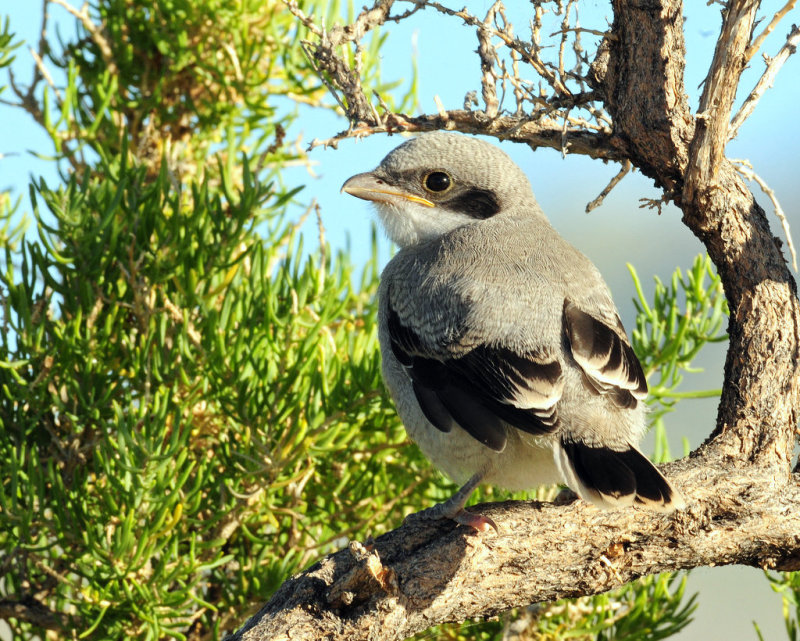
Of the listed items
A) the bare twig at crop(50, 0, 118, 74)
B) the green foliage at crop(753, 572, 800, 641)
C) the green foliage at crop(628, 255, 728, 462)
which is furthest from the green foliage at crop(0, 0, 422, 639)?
the green foliage at crop(753, 572, 800, 641)

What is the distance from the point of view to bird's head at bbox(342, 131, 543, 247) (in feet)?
11.3

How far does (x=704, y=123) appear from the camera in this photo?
102 inches

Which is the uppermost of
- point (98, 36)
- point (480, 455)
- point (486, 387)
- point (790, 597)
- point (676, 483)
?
point (98, 36)

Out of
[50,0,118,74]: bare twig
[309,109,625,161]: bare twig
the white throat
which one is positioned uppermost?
[50,0,118,74]: bare twig

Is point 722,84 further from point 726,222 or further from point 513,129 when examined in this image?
point 513,129

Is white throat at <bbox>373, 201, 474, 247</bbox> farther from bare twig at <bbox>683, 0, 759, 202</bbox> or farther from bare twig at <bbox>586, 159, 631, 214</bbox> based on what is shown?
bare twig at <bbox>683, 0, 759, 202</bbox>

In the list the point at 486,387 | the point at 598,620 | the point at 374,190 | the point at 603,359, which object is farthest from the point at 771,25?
the point at 598,620

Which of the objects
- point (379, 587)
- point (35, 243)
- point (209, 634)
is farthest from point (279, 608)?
point (35, 243)

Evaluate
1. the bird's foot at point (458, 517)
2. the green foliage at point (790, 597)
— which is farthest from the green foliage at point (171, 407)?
the green foliage at point (790, 597)

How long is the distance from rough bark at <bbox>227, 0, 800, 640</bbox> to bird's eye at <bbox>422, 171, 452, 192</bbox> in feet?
1.86

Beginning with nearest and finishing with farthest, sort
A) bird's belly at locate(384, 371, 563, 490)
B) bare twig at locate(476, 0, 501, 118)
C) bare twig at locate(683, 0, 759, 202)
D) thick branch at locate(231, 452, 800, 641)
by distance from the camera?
thick branch at locate(231, 452, 800, 641) → bare twig at locate(683, 0, 759, 202) → bird's belly at locate(384, 371, 563, 490) → bare twig at locate(476, 0, 501, 118)

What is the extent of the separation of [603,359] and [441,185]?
3.58ft

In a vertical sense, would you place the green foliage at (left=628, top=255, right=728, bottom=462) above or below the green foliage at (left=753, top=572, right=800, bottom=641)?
above

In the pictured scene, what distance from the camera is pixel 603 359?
2.71 m
